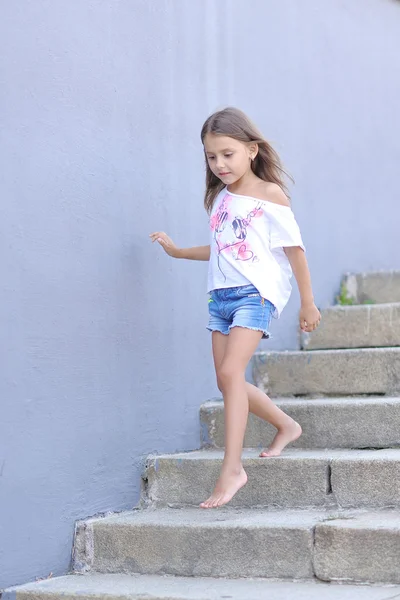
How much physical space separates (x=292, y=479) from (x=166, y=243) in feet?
3.33

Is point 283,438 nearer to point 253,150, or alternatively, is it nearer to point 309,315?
point 309,315

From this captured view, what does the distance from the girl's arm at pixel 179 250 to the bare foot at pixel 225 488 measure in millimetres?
898

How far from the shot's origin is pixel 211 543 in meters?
3.06

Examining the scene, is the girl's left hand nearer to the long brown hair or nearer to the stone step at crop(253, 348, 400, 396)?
the long brown hair

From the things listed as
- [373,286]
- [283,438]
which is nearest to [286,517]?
[283,438]

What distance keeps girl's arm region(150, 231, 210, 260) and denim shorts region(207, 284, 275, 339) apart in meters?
0.25

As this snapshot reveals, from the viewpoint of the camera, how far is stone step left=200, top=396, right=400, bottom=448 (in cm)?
355

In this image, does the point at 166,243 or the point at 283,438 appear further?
the point at 166,243

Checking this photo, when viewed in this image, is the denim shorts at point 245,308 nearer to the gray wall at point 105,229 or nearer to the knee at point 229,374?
the knee at point 229,374

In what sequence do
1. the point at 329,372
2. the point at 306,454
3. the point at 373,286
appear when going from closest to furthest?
the point at 306,454, the point at 329,372, the point at 373,286

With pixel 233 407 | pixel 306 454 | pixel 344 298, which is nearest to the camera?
pixel 233 407

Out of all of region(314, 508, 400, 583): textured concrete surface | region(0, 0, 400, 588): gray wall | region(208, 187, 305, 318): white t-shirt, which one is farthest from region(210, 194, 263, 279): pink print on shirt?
region(314, 508, 400, 583): textured concrete surface

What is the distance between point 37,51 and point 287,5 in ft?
7.02

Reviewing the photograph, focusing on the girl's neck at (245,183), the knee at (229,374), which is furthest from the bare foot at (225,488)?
the girl's neck at (245,183)
